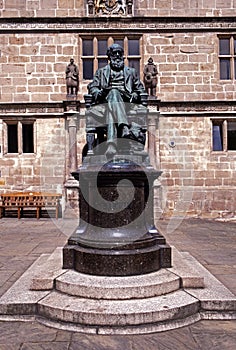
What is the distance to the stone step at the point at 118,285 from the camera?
11.5ft

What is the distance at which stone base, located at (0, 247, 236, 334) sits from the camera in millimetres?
3209

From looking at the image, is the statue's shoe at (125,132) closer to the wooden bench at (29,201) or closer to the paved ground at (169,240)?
the paved ground at (169,240)

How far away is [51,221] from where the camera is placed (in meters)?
11.1

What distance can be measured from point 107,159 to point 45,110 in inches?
324

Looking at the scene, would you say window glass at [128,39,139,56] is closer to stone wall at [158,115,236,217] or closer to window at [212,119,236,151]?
stone wall at [158,115,236,217]

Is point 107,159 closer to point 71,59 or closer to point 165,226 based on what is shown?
point 165,226

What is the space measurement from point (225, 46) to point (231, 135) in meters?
2.96

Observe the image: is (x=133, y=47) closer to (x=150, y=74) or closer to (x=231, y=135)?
(x=150, y=74)

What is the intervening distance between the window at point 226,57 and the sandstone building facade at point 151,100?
0.11 ft

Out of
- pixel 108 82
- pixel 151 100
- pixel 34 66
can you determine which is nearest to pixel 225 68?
pixel 151 100

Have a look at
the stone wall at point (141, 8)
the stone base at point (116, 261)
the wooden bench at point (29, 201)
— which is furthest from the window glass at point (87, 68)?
the stone base at point (116, 261)

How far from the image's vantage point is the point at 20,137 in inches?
477

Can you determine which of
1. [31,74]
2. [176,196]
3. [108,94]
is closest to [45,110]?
[31,74]

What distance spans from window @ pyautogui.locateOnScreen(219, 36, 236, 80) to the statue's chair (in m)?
8.78
